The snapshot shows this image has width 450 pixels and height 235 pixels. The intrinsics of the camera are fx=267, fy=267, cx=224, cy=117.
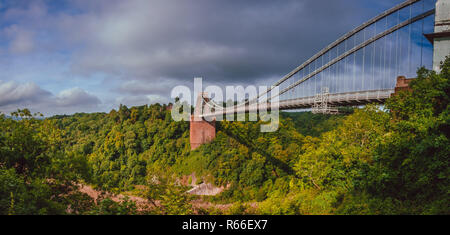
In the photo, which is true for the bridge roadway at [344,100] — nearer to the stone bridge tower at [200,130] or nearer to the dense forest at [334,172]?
the dense forest at [334,172]

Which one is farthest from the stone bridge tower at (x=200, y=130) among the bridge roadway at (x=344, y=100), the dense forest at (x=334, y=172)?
the dense forest at (x=334, y=172)

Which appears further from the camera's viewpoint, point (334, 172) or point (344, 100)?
point (344, 100)

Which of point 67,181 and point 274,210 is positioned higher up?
point 67,181

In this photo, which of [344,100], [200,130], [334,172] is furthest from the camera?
[200,130]

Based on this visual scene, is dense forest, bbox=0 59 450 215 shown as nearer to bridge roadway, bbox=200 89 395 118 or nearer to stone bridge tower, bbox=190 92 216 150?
bridge roadway, bbox=200 89 395 118

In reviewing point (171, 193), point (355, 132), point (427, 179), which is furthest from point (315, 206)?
point (171, 193)

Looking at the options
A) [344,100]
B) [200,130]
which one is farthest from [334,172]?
[200,130]

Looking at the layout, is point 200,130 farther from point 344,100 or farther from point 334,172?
point 334,172

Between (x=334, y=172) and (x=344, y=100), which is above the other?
(x=344, y=100)

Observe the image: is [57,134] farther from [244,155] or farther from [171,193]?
[244,155]

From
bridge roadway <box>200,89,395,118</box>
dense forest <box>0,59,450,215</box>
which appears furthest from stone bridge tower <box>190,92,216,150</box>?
dense forest <box>0,59,450,215</box>

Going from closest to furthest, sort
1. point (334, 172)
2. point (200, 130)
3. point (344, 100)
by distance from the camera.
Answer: point (334, 172) < point (344, 100) < point (200, 130)
